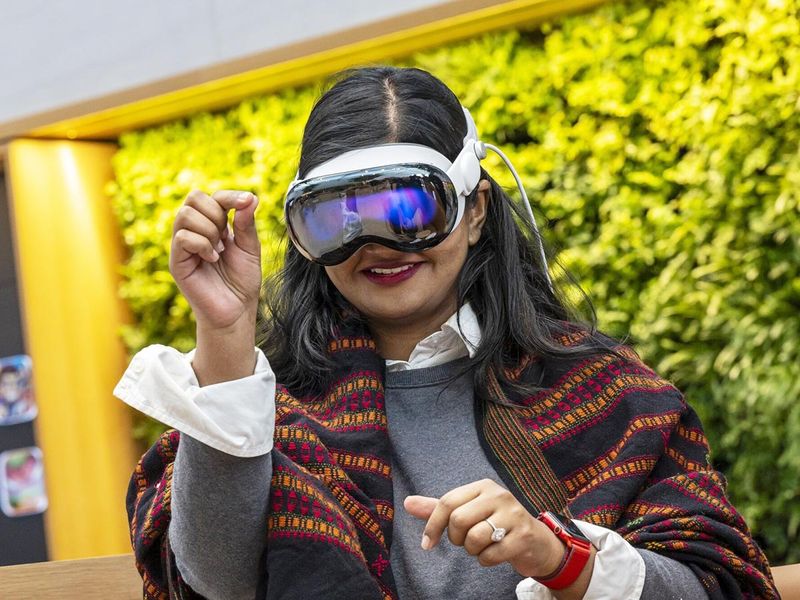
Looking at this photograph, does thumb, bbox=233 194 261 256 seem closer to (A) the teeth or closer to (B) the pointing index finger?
(B) the pointing index finger

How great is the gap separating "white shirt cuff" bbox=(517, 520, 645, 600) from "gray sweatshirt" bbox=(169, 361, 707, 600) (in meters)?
0.04

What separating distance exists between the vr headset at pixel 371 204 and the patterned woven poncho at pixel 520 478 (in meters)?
0.26

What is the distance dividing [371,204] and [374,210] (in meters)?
0.01

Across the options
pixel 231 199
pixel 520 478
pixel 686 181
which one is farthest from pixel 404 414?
pixel 686 181

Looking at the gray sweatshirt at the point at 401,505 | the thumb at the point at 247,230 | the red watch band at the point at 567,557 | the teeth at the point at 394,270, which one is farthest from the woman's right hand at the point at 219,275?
the red watch band at the point at 567,557

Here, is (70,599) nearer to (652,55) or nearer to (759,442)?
(759,442)

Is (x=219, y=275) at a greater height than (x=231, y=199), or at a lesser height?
lesser

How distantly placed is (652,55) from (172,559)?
9.39 ft

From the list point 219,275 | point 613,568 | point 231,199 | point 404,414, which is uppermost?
point 231,199

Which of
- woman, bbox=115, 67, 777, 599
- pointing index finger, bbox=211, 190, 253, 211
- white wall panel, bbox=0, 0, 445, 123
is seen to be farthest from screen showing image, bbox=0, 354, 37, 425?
pointing index finger, bbox=211, 190, 253, 211

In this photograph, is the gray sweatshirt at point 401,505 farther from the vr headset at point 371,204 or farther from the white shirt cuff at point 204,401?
the vr headset at point 371,204

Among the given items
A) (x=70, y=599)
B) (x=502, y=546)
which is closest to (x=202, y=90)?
(x=70, y=599)

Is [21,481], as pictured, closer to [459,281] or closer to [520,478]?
[459,281]

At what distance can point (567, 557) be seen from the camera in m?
1.98
